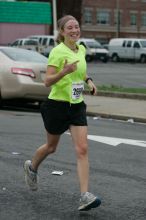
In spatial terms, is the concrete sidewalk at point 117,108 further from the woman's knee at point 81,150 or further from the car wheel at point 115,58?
the car wheel at point 115,58

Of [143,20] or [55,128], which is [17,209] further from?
[143,20]

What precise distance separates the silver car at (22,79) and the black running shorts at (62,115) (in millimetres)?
8659

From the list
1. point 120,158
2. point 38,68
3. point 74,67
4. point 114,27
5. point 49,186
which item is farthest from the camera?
point 114,27

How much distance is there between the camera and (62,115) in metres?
5.93

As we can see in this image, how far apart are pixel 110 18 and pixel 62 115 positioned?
280 ft

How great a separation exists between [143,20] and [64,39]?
8834 cm

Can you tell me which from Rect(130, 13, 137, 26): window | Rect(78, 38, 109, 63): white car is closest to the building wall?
Rect(78, 38, 109, 63): white car

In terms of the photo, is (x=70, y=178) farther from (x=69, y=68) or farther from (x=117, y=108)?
(x=117, y=108)

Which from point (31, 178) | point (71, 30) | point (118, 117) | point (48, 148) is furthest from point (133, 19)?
point (71, 30)

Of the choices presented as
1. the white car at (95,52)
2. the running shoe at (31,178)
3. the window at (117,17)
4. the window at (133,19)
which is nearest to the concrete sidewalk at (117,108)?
the running shoe at (31,178)

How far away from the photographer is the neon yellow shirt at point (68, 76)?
5.84 metres

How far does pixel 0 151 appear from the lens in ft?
29.5

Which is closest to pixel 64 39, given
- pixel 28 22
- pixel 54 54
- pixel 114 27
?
pixel 54 54

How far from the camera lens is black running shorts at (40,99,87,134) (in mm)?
5906
